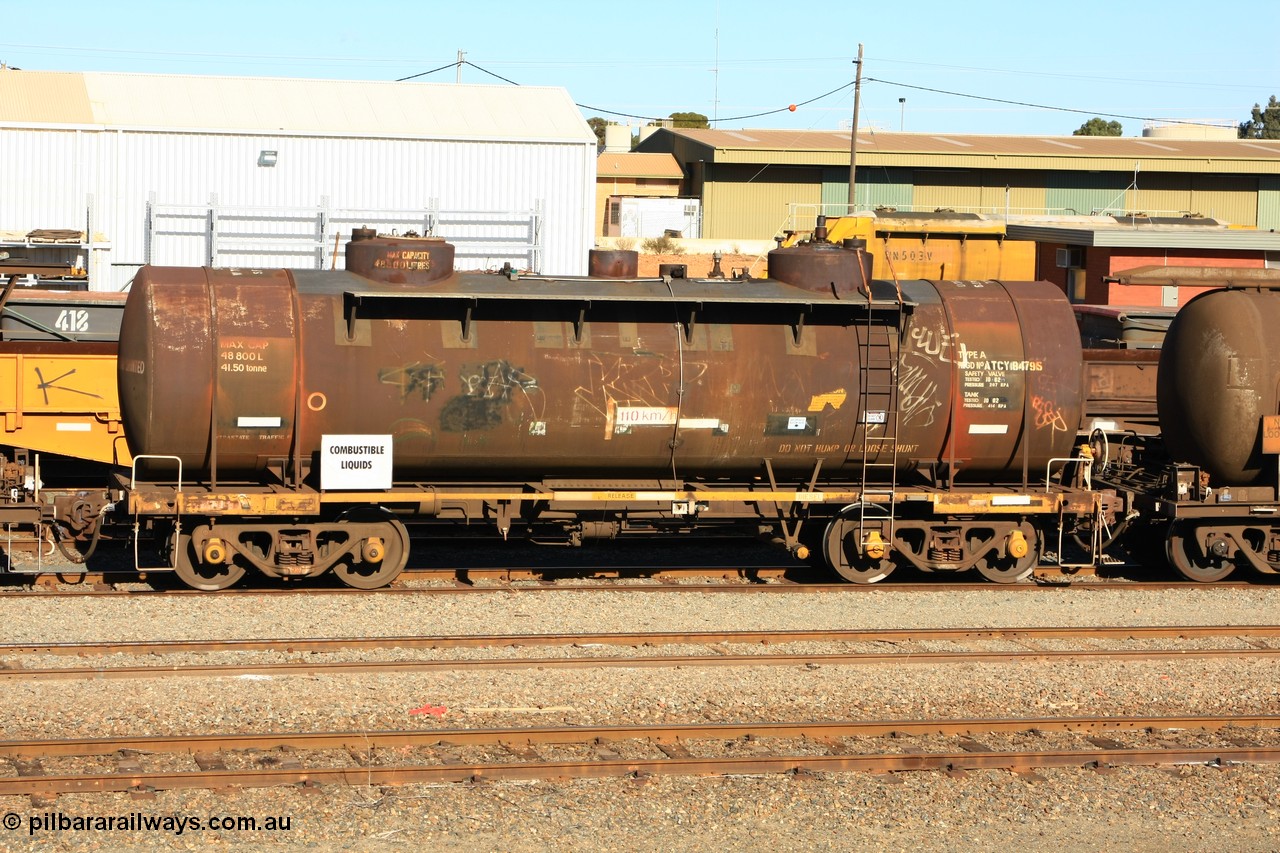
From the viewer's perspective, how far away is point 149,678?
12.0 metres

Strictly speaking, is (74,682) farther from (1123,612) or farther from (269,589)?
(1123,612)

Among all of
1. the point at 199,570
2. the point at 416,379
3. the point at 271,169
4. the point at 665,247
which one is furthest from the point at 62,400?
the point at 665,247

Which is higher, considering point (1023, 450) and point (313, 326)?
point (313, 326)

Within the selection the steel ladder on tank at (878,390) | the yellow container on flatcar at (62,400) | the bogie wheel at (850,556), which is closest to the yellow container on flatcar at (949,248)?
the bogie wheel at (850,556)

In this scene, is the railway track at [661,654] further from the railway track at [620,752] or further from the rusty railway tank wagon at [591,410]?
the rusty railway tank wagon at [591,410]

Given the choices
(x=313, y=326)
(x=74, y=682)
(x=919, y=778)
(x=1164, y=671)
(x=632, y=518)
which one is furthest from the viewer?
(x=632, y=518)

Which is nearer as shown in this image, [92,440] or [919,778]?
[919,778]

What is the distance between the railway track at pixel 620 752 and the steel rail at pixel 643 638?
246cm

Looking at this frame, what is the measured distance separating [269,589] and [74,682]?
368 cm

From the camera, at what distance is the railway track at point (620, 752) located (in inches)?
389

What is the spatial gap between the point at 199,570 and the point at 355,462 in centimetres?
218

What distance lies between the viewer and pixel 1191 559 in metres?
17.2

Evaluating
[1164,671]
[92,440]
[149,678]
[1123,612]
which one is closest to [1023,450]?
[1123,612]

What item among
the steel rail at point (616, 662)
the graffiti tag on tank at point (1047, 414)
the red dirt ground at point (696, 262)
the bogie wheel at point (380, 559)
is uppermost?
the red dirt ground at point (696, 262)
